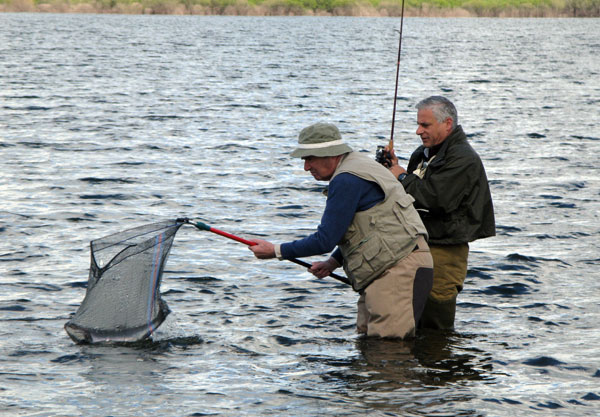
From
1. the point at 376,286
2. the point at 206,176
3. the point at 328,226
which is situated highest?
the point at 328,226

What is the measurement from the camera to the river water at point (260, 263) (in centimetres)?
695

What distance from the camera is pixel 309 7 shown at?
121625 mm

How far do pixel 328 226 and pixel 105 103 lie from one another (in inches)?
953

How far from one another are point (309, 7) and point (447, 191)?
118m

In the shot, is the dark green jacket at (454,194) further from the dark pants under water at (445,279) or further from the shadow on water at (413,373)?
the shadow on water at (413,373)

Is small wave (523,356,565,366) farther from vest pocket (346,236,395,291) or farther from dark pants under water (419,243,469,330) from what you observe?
vest pocket (346,236,395,291)

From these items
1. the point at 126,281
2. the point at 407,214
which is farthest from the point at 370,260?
the point at 126,281

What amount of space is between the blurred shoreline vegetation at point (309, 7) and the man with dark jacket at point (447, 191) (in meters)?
105

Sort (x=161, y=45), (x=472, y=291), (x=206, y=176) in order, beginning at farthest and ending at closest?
(x=161, y=45) < (x=206, y=176) < (x=472, y=291)

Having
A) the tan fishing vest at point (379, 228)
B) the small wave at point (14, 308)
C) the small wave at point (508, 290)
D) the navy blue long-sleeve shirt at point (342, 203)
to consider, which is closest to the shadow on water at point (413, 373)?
the tan fishing vest at point (379, 228)

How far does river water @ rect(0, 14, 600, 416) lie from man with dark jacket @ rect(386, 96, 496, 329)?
0.76 metres

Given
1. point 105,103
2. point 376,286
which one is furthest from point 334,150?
point 105,103

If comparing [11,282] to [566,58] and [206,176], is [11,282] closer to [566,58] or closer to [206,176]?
[206,176]

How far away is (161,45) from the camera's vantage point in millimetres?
62688
